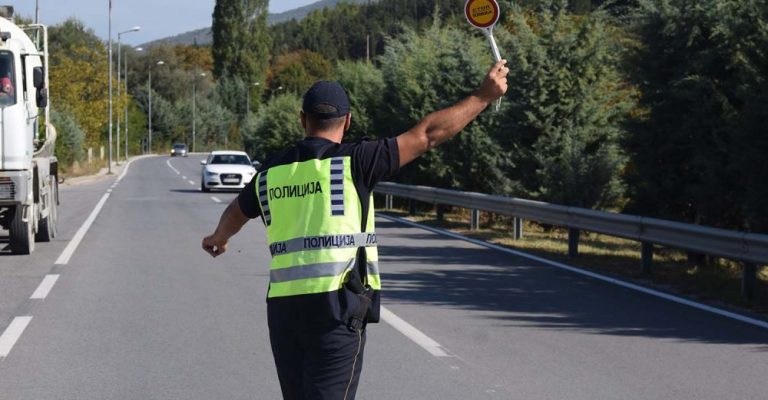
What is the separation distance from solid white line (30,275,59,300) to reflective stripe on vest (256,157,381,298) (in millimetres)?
7961

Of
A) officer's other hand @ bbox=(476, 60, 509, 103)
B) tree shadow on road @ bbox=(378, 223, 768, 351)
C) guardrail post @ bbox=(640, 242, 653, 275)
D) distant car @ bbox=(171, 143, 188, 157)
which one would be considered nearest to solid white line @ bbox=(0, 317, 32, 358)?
tree shadow on road @ bbox=(378, 223, 768, 351)

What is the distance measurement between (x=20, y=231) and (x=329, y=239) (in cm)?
1263

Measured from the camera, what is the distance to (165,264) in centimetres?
1511

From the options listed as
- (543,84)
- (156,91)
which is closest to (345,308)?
(543,84)

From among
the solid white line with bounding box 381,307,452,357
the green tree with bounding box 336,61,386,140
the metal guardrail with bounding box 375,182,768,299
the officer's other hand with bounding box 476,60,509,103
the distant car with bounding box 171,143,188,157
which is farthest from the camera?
the distant car with bounding box 171,143,188,157

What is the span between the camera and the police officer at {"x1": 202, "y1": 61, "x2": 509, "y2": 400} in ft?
13.9

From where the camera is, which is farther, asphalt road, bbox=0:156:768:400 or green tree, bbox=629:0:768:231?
green tree, bbox=629:0:768:231

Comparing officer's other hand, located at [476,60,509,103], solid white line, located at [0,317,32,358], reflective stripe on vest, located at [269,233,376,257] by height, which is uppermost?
officer's other hand, located at [476,60,509,103]

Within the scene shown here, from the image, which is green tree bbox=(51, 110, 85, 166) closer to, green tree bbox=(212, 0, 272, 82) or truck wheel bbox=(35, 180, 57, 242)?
truck wheel bbox=(35, 180, 57, 242)

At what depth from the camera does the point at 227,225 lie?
4.80 metres

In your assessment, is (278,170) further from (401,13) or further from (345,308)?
(401,13)

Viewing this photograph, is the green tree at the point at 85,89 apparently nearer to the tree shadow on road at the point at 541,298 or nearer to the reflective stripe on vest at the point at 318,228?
the tree shadow on road at the point at 541,298

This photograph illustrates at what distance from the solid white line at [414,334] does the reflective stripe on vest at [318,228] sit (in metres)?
4.40

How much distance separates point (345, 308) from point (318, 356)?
199 millimetres
